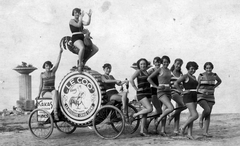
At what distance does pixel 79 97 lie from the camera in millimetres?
9531

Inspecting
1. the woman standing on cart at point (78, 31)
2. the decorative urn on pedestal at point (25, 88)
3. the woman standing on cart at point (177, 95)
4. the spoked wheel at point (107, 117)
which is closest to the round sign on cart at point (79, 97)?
the spoked wheel at point (107, 117)

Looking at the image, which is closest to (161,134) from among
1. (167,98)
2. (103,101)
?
(167,98)

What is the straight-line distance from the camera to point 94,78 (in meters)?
9.34

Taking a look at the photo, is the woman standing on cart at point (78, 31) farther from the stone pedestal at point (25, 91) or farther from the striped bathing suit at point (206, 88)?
the stone pedestal at point (25, 91)

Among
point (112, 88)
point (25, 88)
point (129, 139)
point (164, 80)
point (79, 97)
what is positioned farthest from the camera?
point (25, 88)

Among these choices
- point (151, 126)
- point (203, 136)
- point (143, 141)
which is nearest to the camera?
point (143, 141)

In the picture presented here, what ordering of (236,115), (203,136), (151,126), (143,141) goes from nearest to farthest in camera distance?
1. (143,141)
2. (203,136)
3. (151,126)
4. (236,115)

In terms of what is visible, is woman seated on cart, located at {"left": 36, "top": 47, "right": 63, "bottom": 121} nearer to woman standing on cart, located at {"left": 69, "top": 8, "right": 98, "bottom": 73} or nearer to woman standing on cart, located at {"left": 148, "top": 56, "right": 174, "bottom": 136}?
woman standing on cart, located at {"left": 69, "top": 8, "right": 98, "bottom": 73}

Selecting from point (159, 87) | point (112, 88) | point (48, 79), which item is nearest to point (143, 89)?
point (159, 87)

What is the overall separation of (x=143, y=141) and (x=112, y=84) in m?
1.60

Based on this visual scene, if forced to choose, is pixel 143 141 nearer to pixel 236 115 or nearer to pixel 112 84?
pixel 112 84

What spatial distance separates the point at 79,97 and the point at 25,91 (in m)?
9.22

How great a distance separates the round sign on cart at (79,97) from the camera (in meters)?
9.36

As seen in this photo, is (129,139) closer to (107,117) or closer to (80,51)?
(107,117)
